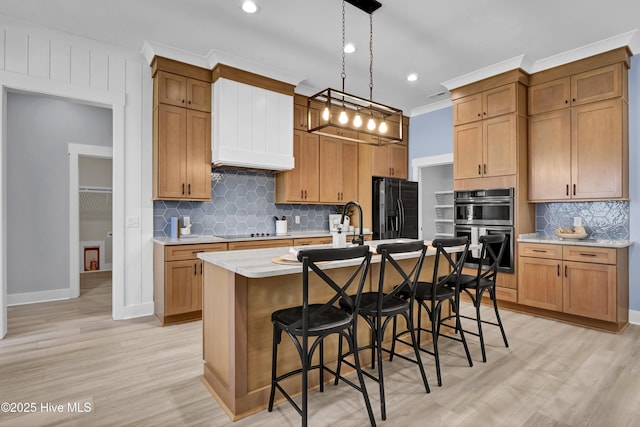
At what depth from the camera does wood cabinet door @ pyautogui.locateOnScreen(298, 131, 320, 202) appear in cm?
486

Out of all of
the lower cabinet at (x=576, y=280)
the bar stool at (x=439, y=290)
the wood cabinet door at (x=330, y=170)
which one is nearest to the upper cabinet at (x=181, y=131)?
the wood cabinet door at (x=330, y=170)

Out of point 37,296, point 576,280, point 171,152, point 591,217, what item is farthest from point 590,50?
point 37,296

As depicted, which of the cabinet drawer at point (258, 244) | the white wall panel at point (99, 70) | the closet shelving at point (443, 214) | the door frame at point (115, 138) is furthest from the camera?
the closet shelving at point (443, 214)

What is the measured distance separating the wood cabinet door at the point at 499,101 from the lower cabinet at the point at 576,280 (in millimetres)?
1629

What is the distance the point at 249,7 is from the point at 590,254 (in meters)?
4.03

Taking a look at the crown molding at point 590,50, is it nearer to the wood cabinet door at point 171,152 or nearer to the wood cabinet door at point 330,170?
the wood cabinet door at point 330,170

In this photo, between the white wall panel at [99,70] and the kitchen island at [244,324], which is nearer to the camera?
the kitchen island at [244,324]

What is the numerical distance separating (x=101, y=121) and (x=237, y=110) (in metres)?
2.46

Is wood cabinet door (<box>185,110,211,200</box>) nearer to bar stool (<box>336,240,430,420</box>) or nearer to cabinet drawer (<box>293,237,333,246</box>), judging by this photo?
cabinet drawer (<box>293,237,333,246</box>)

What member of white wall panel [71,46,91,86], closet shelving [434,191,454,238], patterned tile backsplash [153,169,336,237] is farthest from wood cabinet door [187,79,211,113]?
closet shelving [434,191,454,238]

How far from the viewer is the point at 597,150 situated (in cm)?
370

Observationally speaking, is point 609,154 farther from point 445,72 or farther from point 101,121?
point 101,121

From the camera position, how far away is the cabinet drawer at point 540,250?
12.3 ft

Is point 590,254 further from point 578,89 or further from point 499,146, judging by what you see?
point 578,89
